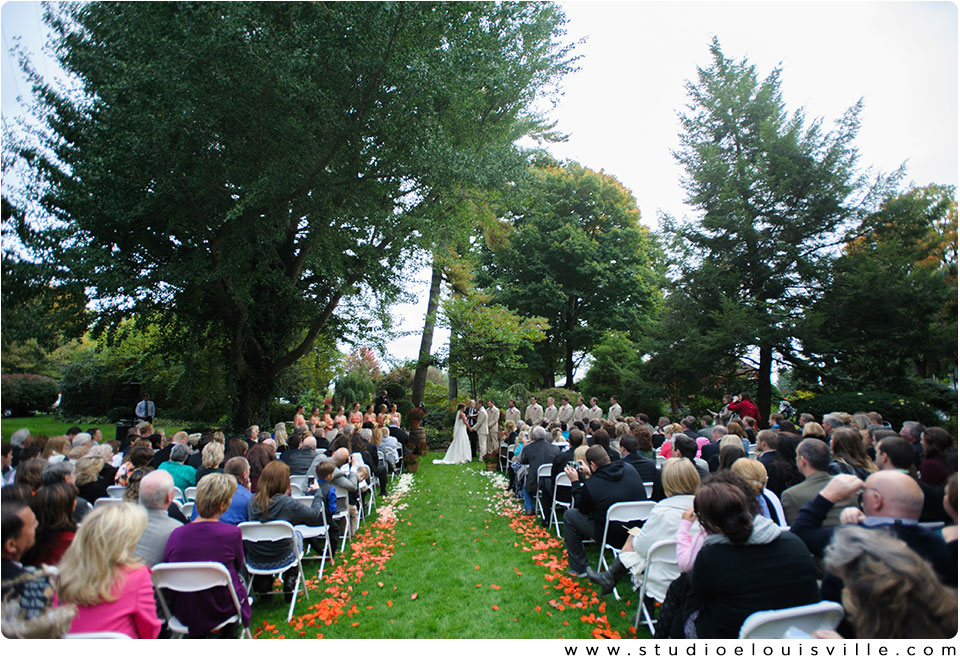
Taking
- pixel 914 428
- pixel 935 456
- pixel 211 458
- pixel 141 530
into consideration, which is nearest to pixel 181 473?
pixel 211 458

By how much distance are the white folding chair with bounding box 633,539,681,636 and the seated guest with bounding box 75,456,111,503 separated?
5163mm

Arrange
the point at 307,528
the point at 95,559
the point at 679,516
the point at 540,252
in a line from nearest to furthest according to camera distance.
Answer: the point at 95,559 → the point at 679,516 → the point at 307,528 → the point at 540,252

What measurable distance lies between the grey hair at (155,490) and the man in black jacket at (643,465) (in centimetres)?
448

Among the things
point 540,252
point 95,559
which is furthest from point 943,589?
point 540,252

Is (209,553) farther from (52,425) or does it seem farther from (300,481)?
(52,425)

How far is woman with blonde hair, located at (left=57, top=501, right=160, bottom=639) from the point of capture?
A: 2.41m

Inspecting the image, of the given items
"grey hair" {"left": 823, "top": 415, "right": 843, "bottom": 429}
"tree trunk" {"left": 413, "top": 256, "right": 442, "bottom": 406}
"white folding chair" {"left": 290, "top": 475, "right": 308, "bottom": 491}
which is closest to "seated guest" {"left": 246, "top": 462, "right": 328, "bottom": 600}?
"white folding chair" {"left": 290, "top": 475, "right": 308, "bottom": 491}

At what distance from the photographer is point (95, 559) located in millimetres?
2424

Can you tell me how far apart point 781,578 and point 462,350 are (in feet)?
53.3

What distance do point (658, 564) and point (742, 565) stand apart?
1210 mm

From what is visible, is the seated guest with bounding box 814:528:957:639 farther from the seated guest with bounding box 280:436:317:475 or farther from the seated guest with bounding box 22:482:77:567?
the seated guest with bounding box 280:436:317:475

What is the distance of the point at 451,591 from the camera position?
4719 mm

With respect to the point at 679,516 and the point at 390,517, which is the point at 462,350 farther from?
the point at 679,516

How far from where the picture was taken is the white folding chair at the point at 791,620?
7.70 feet
